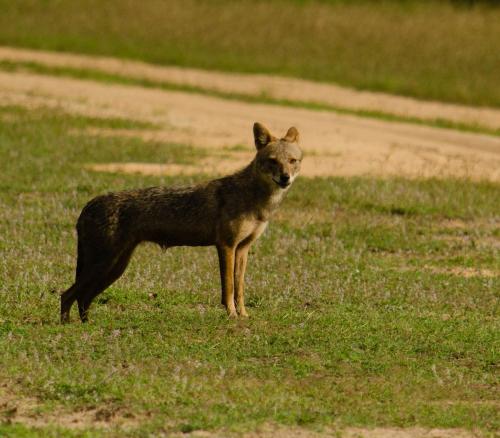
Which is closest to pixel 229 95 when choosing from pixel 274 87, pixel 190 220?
pixel 274 87

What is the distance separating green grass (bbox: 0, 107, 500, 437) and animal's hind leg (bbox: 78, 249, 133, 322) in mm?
202

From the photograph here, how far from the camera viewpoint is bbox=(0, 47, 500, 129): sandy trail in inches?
990

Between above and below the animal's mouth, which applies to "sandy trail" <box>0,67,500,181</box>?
above

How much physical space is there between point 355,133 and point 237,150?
285 cm

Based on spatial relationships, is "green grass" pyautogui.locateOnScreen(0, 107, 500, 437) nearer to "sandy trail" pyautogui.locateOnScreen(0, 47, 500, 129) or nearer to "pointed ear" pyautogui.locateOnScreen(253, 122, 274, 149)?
"pointed ear" pyautogui.locateOnScreen(253, 122, 274, 149)

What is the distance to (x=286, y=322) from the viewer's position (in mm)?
10000

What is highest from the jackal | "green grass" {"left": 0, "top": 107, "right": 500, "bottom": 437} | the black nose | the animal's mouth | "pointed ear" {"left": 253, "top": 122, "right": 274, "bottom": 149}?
"pointed ear" {"left": 253, "top": 122, "right": 274, "bottom": 149}

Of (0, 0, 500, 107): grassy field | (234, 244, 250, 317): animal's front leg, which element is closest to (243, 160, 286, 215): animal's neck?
(234, 244, 250, 317): animal's front leg

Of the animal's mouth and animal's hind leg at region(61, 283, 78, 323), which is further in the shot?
the animal's mouth

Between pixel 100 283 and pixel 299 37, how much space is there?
24.0 m

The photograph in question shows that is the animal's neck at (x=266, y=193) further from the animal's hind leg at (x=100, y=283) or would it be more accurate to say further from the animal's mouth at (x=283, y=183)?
the animal's hind leg at (x=100, y=283)

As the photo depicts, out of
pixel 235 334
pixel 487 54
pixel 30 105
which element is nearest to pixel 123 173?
pixel 30 105

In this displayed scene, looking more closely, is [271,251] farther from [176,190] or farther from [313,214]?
[176,190]

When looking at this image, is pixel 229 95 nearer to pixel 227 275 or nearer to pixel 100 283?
pixel 227 275
